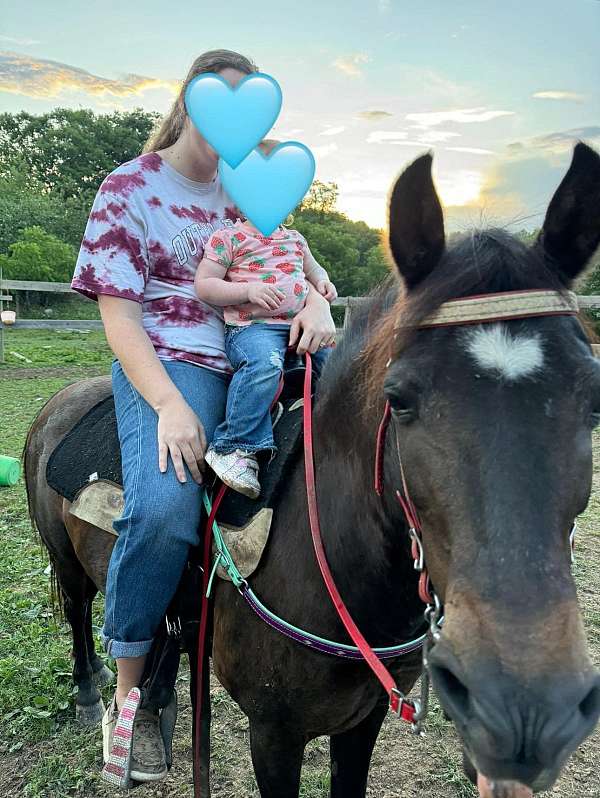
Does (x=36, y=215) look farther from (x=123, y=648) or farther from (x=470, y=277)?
(x=470, y=277)

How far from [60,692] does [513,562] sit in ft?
10.8

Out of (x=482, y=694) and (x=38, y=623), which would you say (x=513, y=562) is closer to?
Answer: (x=482, y=694)

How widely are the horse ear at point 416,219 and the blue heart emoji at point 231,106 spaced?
978mm

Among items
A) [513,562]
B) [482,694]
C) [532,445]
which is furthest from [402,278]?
[482,694]

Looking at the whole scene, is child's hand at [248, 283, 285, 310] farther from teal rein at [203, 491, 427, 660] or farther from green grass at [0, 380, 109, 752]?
green grass at [0, 380, 109, 752]

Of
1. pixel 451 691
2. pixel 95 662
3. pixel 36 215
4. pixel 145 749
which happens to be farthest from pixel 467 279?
pixel 36 215

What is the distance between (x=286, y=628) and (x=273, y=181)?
1.61 m

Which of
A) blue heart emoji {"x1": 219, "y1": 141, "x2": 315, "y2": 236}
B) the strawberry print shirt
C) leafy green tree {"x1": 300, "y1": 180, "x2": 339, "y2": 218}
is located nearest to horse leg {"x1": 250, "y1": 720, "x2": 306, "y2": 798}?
the strawberry print shirt

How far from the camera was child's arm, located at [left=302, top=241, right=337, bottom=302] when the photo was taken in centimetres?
249

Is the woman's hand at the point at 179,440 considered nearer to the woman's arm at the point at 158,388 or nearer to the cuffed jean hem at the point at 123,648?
the woman's arm at the point at 158,388

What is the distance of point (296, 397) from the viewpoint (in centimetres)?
228

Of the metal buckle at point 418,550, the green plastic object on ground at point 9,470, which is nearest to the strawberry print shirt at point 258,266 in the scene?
the metal buckle at point 418,550

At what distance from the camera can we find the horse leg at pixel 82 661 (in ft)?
10.6

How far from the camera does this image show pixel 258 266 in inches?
89.2
